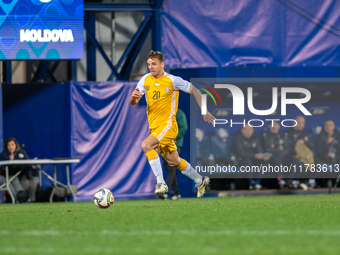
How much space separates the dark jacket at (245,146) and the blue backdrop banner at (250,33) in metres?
1.64

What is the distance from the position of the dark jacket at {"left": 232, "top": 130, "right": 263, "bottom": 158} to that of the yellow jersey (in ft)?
15.3

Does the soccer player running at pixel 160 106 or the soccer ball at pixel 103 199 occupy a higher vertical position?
the soccer player running at pixel 160 106

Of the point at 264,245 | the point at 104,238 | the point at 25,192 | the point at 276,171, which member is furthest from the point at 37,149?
the point at 264,245

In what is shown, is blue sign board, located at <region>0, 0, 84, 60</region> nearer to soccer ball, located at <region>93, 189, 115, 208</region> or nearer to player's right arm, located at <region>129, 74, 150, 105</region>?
player's right arm, located at <region>129, 74, 150, 105</region>

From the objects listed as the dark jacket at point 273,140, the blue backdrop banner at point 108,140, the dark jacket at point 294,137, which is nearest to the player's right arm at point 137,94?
the blue backdrop banner at point 108,140

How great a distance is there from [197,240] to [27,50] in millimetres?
8624

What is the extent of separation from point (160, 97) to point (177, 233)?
3976 millimetres

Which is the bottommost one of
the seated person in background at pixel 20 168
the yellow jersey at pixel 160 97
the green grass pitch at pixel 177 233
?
the green grass pitch at pixel 177 233

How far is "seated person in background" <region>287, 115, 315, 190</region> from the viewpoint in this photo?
13945 mm

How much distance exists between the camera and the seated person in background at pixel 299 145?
1395cm

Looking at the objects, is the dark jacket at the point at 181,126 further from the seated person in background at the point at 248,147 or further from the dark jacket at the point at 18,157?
the dark jacket at the point at 18,157

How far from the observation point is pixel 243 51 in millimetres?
13523

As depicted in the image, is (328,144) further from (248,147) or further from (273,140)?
(248,147)

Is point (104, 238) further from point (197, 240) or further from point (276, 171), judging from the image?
point (276, 171)
